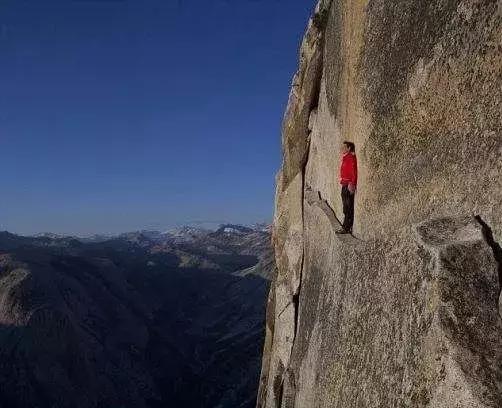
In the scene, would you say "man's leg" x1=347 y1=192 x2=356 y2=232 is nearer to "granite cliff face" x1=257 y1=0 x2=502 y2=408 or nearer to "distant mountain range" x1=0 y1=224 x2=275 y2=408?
"granite cliff face" x1=257 y1=0 x2=502 y2=408

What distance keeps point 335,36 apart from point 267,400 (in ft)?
52.0

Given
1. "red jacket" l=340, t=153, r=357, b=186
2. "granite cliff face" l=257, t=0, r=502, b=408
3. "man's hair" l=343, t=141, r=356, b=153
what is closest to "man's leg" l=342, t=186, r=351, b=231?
"red jacket" l=340, t=153, r=357, b=186

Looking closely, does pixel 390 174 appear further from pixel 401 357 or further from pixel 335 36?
pixel 335 36

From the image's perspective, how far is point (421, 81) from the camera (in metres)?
11.8

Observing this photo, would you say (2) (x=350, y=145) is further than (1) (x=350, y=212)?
No

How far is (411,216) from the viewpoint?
12062 millimetres

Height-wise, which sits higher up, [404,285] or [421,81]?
[421,81]

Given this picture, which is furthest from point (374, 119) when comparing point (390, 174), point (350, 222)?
point (350, 222)

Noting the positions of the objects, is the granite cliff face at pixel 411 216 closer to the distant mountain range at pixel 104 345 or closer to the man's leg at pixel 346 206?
the man's leg at pixel 346 206

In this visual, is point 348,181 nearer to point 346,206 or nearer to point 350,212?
point 346,206

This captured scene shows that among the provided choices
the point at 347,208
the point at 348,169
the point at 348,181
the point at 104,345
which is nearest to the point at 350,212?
the point at 347,208

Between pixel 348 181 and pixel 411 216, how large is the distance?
3.98 m

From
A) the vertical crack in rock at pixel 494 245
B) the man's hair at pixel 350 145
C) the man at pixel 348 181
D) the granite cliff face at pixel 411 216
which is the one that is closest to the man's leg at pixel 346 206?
the man at pixel 348 181

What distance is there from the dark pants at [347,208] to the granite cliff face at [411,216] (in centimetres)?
62
